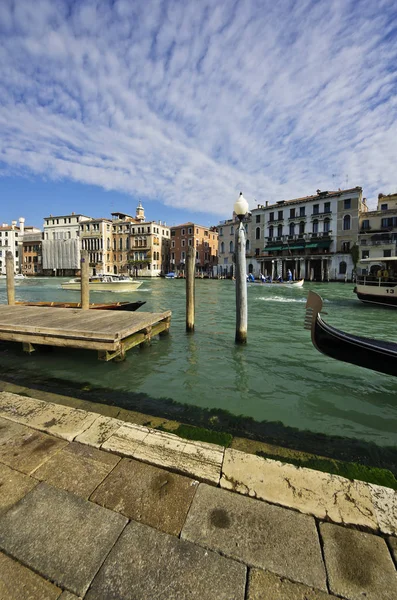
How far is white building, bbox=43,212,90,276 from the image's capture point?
59.2 m

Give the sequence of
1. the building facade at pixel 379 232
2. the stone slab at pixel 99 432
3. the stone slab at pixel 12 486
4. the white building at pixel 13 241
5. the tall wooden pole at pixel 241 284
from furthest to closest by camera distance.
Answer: the white building at pixel 13 241
the building facade at pixel 379 232
the tall wooden pole at pixel 241 284
the stone slab at pixel 99 432
the stone slab at pixel 12 486

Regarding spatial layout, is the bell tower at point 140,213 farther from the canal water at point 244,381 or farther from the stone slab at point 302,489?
the stone slab at point 302,489

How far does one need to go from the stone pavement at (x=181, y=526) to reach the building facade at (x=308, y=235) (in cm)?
A: 4018

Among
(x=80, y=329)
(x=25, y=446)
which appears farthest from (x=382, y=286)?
(x=25, y=446)

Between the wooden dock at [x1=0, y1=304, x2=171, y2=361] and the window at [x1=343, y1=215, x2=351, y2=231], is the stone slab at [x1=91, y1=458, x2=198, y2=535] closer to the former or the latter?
the wooden dock at [x1=0, y1=304, x2=171, y2=361]

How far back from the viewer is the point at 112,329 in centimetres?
534

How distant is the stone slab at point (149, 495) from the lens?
1.61m

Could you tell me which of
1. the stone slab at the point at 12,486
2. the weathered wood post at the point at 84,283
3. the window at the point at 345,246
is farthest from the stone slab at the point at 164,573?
the window at the point at 345,246

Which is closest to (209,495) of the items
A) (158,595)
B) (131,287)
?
(158,595)

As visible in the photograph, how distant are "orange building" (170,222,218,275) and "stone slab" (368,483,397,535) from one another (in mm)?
54000

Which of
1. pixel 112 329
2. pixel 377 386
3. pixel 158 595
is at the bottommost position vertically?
pixel 377 386

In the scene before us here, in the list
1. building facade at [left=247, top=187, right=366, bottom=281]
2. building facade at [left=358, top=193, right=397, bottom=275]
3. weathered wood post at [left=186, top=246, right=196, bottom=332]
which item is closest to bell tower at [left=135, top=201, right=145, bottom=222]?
building facade at [left=247, top=187, right=366, bottom=281]

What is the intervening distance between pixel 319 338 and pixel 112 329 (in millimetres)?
3523

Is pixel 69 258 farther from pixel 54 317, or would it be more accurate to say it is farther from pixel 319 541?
pixel 319 541
